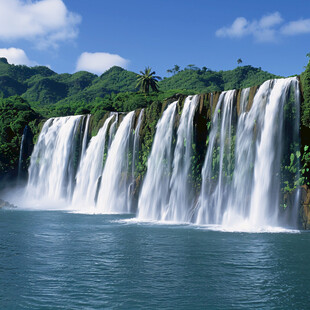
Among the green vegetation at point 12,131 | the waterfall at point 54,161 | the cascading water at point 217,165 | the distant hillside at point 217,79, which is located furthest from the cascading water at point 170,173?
the distant hillside at point 217,79

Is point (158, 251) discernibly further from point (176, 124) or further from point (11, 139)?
point (11, 139)

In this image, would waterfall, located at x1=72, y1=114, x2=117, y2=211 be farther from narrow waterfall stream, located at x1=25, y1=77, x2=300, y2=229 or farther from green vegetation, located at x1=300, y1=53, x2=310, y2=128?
green vegetation, located at x1=300, y1=53, x2=310, y2=128

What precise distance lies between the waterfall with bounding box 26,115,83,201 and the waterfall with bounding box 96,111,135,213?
760cm

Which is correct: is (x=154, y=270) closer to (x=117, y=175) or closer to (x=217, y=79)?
(x=117, y=175)

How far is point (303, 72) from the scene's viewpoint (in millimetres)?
23703

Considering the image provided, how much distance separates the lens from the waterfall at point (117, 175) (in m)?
35.0

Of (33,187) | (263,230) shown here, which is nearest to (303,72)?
(263,230)

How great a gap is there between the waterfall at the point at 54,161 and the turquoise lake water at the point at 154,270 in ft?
77.6

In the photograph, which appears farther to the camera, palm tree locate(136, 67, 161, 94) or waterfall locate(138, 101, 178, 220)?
palm tree locate(136, 67, 161, 94)

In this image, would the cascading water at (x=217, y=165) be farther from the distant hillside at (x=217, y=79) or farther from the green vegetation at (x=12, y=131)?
the distant hillside at (x=217, y=79)

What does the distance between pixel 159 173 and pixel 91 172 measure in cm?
1074

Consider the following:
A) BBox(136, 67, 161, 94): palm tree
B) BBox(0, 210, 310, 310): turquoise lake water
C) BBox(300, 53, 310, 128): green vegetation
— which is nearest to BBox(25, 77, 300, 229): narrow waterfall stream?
BBox(300, 53, 310, 128): green vegetation

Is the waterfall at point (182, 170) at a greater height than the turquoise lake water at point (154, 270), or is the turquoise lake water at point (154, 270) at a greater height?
the waterfall at point (182, 170)

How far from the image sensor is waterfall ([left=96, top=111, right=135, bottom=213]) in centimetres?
3497
